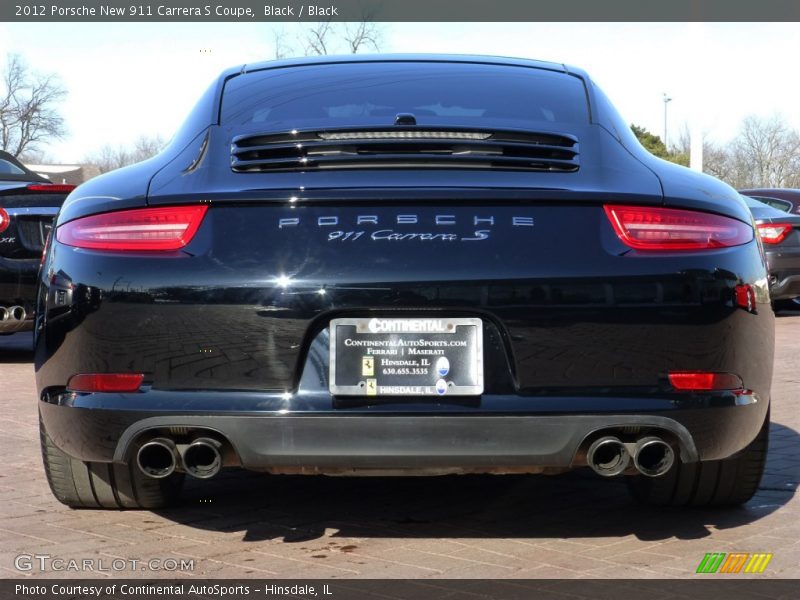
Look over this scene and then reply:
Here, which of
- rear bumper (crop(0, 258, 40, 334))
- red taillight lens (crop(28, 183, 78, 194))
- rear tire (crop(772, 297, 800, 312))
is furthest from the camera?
rear tire (crop(772, 297, 800, 312))

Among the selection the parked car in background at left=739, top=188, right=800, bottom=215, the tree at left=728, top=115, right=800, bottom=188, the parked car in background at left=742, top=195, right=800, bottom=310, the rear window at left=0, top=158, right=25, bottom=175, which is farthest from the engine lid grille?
the tree at left=728, top=115, right=800, bottom=188

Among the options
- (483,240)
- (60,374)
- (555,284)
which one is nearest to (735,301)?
(555,284)

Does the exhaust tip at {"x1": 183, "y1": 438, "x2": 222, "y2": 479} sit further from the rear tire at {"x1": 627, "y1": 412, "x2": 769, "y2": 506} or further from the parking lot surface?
the rear tire at {"x1": 627, "y1": 412, "x2": 769, "y2": 506}

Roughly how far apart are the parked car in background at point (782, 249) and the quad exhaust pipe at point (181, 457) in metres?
11.6

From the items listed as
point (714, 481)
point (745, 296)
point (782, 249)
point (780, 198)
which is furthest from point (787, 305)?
point (745, 296)

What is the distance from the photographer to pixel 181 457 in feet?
11.3

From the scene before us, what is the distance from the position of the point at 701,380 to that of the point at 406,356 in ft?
2.84

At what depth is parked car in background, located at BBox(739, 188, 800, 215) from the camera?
623 inches

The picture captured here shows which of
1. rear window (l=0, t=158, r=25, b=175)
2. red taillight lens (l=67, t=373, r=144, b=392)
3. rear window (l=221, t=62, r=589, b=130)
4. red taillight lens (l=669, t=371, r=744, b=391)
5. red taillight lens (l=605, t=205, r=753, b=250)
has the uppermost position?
rear window (l=0, t=158, r=25, b=175)

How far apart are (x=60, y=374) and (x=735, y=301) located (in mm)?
2024

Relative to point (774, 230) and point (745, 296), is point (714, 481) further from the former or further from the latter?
point (774, 230)

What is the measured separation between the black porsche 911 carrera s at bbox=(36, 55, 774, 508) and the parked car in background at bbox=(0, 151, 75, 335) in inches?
225

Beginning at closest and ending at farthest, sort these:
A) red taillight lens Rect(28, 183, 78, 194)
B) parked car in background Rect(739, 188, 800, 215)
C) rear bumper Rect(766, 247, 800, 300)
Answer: red taillight lens Rect(28, 183, 78, 194) → rear bumper Rect(766, 247, 800, 300) → parked car in background Rect(739, 188, 800, 215)

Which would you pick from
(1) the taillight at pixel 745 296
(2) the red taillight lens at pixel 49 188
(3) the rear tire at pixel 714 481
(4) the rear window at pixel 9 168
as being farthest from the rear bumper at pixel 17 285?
(1) the taillight at pixel 745 296
